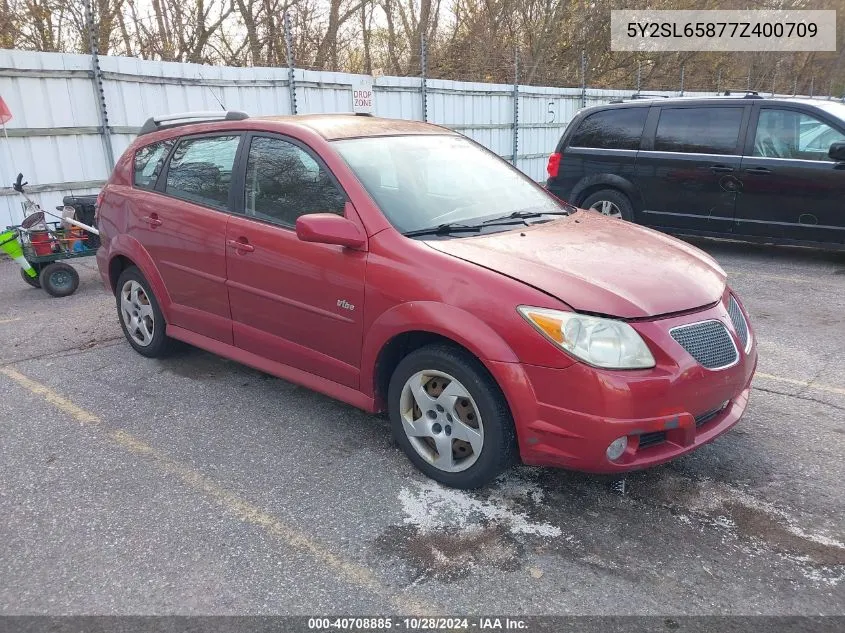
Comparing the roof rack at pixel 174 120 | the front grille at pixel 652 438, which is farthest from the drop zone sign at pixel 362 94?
the front grille at pixel 652 438

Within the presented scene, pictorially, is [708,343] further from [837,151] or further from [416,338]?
[837,151]

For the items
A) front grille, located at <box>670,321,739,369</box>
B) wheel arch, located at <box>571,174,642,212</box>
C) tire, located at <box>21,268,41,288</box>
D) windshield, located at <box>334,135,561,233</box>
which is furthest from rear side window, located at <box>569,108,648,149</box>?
tire, located at <box>21,268,41,288</box>

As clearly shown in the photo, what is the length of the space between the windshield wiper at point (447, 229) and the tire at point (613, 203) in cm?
508

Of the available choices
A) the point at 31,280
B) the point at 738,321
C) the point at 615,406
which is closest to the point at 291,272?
the point at 615,406

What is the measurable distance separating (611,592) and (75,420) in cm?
312

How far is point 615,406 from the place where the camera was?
270 centimetres

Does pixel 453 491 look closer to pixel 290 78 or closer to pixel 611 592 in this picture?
pixel 611 592

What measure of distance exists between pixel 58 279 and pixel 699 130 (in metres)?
7.00

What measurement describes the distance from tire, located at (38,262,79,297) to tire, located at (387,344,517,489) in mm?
5015

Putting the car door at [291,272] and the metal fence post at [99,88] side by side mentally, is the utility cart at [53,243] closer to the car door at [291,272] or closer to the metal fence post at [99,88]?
the metal fence post at [99,88]

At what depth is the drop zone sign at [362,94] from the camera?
11.5 metres

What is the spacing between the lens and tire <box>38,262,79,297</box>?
22.5 feet

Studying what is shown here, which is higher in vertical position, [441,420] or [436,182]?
[436,182]

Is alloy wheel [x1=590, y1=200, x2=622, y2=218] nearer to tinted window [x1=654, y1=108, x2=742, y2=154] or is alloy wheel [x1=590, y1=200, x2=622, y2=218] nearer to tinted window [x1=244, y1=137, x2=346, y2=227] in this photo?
tinted window [x1=654, y1=108, x2=742, y2=154]
